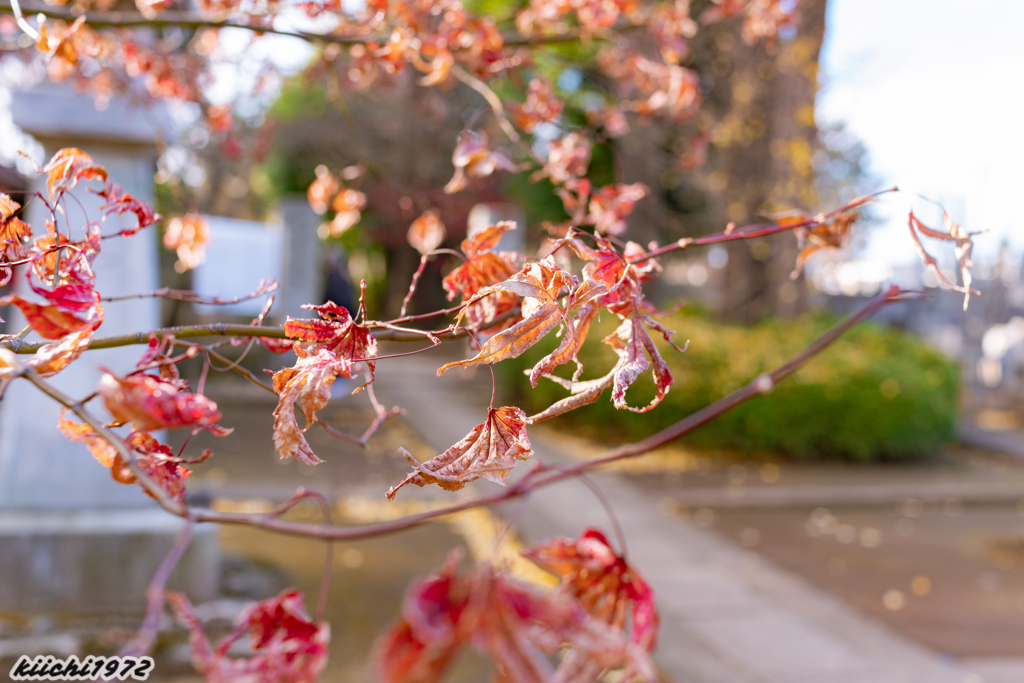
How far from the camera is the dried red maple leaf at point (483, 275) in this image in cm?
112

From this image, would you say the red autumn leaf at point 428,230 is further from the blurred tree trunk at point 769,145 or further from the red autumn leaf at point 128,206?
the blurred tree trunk at point 769,145

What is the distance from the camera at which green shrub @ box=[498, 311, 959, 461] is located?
7.86 m

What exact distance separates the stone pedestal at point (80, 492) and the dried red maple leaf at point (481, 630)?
3.43 meters

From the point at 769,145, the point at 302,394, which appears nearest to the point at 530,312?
the point at 302,394

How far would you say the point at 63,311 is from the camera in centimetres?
81

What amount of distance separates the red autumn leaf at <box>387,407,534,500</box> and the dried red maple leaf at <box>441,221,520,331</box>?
28 cm

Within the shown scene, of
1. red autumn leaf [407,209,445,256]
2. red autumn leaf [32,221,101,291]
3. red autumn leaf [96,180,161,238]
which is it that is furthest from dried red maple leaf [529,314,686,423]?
red autumn leaf [407,209,445,256]

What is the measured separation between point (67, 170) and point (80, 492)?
308 cm

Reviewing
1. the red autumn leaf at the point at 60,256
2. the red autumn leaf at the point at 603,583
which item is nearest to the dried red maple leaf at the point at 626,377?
Result: the red autumn leaf at the point at 603,583

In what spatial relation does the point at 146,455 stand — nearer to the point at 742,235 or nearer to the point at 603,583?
the point at 603,583

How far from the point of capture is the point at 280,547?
14.9 ft

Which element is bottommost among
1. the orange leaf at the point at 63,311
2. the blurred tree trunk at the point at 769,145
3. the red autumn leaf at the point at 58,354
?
the red autumn leaf at the point at 58,354

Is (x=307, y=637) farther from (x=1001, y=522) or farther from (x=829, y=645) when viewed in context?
(x=1001, y=522)

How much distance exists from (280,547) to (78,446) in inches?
54.9
